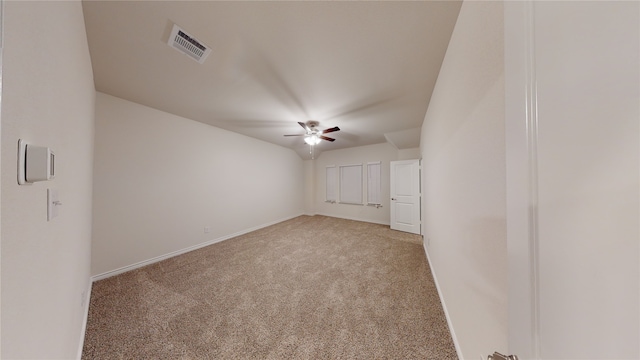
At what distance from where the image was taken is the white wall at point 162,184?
2311 millimetres

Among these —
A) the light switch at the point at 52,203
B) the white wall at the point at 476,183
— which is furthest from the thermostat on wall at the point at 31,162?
the white wall at the point at 476,183

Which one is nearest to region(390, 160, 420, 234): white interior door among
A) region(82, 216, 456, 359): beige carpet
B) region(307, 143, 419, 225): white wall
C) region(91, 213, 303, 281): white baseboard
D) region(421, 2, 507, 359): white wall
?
region(307, 143, 419, 225): white wall

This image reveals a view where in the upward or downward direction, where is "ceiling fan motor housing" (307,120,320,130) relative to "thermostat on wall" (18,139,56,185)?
upward

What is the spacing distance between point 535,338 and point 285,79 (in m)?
2.31

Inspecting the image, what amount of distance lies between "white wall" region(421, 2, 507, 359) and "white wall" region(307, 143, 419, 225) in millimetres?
3179

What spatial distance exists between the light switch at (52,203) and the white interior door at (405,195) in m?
4.52

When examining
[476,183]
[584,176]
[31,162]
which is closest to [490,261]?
[476,183]

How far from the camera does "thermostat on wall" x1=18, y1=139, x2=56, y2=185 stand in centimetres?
52

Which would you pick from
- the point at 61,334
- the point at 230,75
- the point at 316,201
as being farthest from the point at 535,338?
the point at 316,201

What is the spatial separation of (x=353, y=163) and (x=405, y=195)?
1.69 meters

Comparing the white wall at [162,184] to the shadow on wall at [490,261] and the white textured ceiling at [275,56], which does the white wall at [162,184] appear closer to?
the white textured ceiling at [275,56]

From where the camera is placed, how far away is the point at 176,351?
1.33 metres

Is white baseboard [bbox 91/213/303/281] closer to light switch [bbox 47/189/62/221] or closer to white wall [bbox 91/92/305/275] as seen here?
white wall [bbox 91/92/305/275]

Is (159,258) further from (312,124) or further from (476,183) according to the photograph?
(476,183)
